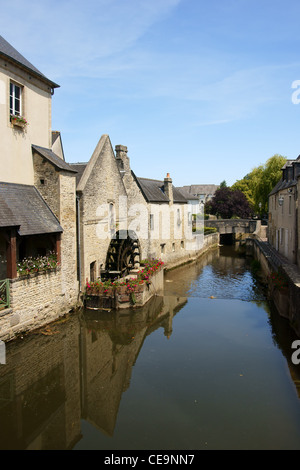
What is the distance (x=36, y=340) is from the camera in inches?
364

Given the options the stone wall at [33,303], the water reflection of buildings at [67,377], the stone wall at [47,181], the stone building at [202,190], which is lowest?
the water reflection of buildings at [67,377]

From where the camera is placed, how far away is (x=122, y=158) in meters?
17.7

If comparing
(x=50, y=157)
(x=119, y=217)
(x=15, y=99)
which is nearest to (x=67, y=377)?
(x=50, y=157)

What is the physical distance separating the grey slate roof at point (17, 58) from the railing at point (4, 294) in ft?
20.8

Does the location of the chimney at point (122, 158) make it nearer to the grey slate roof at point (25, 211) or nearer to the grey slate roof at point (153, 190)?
the grey slate roof at point (153, 190)

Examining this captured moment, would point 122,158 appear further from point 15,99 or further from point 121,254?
point 15,99

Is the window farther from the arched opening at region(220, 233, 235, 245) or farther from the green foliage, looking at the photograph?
the arched opening at region(220, 233, 235, 245)

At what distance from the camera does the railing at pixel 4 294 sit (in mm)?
8674

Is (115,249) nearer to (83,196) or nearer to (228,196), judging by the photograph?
(83,196)

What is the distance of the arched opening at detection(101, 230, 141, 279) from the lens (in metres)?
14.3

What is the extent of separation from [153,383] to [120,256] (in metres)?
7.87

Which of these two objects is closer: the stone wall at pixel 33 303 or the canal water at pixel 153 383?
the canal water at pixel 153 383

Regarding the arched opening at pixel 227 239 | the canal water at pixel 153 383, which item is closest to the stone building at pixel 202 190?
the arched opening at pixel 227 239
